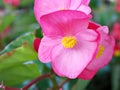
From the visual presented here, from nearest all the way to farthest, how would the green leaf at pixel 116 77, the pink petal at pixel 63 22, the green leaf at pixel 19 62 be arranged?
1. the pink petal at pixel 63 22
2. the green leaf at pixel 19 62
3. the green leaf at pixel 116 77

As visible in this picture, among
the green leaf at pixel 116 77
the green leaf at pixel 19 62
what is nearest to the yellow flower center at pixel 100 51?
the green leaf at pixel 19 62

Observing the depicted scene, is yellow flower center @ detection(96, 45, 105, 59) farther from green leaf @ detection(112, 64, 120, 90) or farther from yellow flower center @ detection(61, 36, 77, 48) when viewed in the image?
green leaf @ detection(112, 64, 120, 90)

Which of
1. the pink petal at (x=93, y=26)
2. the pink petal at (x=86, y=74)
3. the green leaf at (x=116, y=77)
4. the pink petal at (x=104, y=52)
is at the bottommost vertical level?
the green leaf at (x=116, y=77)

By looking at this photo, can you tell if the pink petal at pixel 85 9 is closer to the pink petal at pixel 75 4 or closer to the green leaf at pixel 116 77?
the pink petal at pixel 75 4

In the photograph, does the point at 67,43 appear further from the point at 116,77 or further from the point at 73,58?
the point at 116,77

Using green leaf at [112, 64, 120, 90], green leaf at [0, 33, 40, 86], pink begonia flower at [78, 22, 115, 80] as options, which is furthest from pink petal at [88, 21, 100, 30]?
green leaf at [112, 64, 120, 90]

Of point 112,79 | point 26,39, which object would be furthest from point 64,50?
point 112,79

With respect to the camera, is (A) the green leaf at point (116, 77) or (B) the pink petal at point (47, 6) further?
(A) the green leaf at point (116, 77)

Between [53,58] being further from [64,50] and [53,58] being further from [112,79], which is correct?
[112,79]

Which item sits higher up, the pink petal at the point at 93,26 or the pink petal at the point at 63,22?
the pink petal at the point at 63,22
